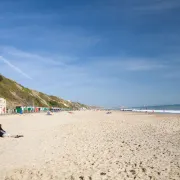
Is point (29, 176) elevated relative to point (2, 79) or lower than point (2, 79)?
lower

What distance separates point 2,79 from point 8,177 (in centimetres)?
9522

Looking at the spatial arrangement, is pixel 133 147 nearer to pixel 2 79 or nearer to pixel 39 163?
pixel 39 163

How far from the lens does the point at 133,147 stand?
12.0 metres

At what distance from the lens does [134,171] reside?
7.89 meters

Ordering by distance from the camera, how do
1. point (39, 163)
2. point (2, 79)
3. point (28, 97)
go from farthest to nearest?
point (28, 97) < point (2, 79) < point (39, 163)

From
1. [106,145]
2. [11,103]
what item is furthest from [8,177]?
[11,103]

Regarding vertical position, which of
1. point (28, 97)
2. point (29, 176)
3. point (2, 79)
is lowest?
point (29, 176)

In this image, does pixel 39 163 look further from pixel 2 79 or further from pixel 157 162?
pixel 2 79

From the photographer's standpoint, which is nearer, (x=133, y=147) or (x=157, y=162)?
(x=157, y=162)

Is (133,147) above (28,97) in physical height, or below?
below

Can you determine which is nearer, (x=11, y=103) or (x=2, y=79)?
(x=11, y=103)

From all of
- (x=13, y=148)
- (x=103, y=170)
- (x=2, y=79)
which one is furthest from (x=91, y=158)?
(x=2, y=79)

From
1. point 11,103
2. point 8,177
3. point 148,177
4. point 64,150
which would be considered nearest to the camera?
point 148,177

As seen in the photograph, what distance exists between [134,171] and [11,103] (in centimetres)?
8044
